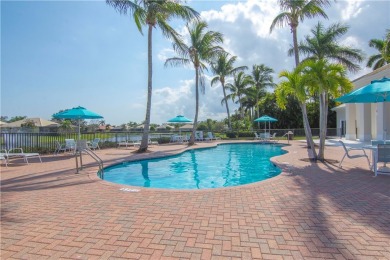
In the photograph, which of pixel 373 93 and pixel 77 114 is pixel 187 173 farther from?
pixel 373 93

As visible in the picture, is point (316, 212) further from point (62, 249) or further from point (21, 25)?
point (21, 25)

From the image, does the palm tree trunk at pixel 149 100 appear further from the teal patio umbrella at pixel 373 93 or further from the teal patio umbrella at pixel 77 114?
the teal patio umbrella at pixel 373 93

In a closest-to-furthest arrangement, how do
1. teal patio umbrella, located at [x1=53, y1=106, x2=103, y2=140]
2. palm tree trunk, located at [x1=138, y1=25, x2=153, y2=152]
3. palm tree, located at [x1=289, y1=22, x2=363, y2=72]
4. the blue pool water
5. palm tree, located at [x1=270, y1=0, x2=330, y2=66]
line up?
the blue pool water → teal patio umbrella, located at [x1=53, y1=106, x2=103, y2=140] → palm tree, located at [x1=270, y1=0, x2=330, y2=66] → palm tree trunk, located at [x1=138, y1=25, x2=153, y2=152] → palm tree, located at [x1=289, y1=22, x2=363, y2=72]

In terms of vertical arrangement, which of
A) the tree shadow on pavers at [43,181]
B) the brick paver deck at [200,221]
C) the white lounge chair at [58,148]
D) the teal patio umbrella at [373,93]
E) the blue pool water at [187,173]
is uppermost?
the teal patio umbrella at [373,93]

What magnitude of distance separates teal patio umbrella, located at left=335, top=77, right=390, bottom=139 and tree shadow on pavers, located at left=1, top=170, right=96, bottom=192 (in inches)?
310

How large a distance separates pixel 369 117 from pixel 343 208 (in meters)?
17.0

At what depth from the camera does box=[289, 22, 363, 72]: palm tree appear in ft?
58.1

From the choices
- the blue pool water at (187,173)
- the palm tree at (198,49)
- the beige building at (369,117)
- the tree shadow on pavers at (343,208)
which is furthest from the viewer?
the palm tree at (198,49)

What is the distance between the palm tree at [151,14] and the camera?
44.2 feet

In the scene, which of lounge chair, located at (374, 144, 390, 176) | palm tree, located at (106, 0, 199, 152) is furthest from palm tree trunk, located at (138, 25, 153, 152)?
lounge chair, located at (374, 144, 390, 176)

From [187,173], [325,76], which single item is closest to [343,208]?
[325,76]

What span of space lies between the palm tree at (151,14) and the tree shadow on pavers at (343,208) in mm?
10199

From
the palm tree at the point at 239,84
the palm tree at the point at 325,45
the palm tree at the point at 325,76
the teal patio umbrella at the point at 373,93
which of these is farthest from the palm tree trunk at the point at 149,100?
the palm tree at the point at 239,84

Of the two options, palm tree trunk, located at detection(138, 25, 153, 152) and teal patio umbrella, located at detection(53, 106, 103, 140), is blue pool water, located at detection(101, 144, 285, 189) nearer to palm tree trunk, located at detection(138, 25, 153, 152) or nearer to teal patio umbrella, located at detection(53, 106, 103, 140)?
palm tree trunk, located at detection(138, 25, 153, 152)
